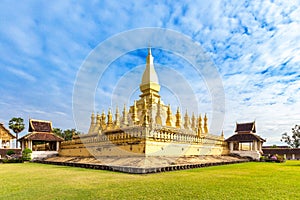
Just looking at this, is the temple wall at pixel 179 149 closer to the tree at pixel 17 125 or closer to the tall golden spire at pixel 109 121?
the tall golden spire at pixel 109 121

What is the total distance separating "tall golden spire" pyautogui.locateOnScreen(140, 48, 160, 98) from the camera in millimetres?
26109

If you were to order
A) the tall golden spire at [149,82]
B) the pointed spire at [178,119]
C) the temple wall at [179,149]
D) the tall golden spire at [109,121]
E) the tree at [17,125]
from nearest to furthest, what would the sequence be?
the temple wall at [179,149] → the pointed spire at [178,119] → the tall golden spire at [109,121] → the tall golden spire at [149,82] → the tree at [17,125]

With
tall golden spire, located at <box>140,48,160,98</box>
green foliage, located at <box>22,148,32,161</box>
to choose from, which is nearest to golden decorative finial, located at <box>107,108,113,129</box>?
tall golden spire, located at <box>140,48,160,98</box>

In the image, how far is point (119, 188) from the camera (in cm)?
763

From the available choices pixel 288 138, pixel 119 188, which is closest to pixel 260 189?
pixel 119 188

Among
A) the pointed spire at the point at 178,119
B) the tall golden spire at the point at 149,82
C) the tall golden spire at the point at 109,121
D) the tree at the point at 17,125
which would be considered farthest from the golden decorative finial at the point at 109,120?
the tree at the point at 17,125

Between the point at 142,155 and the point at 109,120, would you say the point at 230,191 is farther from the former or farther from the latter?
the point at 109,120

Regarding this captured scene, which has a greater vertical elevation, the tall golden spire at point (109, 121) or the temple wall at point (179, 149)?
the tall golden spire at point (109, 121)

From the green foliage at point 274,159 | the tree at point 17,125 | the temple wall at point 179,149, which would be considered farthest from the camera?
the tree at point 17,125

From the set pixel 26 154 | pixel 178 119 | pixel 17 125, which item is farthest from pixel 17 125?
pixel 178 119

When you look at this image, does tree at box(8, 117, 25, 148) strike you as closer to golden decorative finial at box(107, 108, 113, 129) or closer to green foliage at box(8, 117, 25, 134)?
green foliage at box(8, 117, 25, 134)

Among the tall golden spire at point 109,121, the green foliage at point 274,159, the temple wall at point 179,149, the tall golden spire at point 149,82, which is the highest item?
the tall golden spire at point 149,82

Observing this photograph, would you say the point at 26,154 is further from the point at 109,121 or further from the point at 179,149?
the point at 179,149

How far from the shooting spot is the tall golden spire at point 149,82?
26.1 meters
